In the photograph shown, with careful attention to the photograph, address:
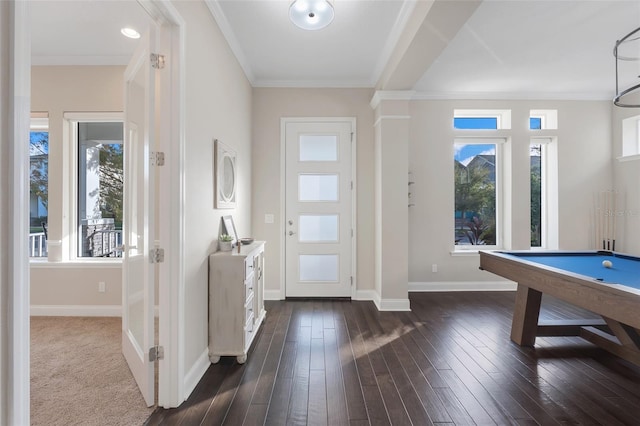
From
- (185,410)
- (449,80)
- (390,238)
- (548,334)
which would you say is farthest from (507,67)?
(185,410)

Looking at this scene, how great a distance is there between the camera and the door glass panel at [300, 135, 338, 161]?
13.8 feet

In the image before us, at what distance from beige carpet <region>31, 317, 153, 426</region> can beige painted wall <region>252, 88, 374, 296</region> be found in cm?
196

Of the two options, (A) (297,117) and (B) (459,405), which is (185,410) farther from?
(A) (297,117)

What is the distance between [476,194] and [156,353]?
462cm

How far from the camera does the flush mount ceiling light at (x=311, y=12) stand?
87.3 inches

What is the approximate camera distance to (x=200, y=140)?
2283 mm

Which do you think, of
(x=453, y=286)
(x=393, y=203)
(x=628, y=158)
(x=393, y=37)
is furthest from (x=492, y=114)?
(x=453, y=286)

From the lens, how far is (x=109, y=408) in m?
1.90

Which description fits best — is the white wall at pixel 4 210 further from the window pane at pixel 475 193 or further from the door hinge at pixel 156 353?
the window pane at pixel 475 193

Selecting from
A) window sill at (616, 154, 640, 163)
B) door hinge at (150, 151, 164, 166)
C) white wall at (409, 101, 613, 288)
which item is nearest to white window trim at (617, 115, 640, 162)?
window sill at (616, 154, 640, 163)

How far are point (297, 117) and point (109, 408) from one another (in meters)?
3.59

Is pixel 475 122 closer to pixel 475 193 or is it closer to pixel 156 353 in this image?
pixel 475 193

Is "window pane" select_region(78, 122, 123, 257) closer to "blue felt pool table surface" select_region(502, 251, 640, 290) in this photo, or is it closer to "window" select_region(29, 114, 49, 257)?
"window" select_region(29, 114, 49, 257)

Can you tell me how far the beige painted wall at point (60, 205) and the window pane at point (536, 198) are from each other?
5.91 metres
